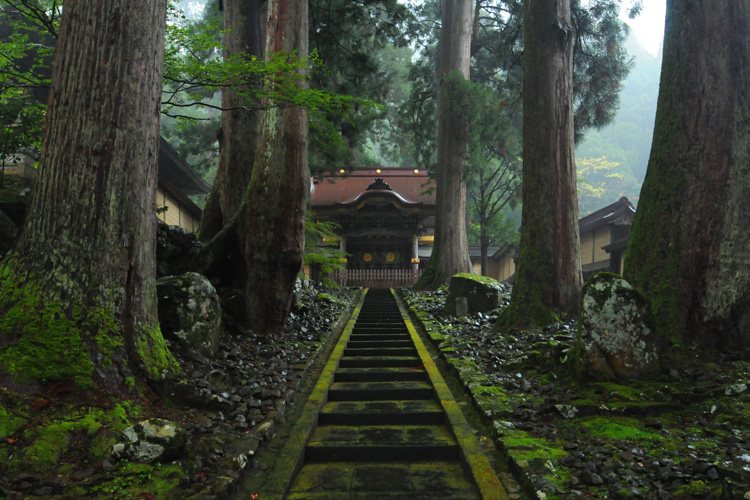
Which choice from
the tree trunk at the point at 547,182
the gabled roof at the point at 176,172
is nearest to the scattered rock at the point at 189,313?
the tree trunk at the point at 547,182

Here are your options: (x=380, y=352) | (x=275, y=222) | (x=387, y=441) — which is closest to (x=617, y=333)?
(x=387, y=441)

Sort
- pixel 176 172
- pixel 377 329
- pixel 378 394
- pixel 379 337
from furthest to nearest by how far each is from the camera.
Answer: pixel 176 172
pixel 377 329
pixel 379 337
pixel 378 394

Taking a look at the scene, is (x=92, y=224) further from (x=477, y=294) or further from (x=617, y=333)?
(x=477, y=294)

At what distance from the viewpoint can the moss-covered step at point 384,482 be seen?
11.3 ft

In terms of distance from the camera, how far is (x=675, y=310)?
15.3 feet

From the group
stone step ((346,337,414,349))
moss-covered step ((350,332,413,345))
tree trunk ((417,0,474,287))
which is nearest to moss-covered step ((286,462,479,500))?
stone step ((346,337,414,349))

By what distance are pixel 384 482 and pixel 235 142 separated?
7.20 meters

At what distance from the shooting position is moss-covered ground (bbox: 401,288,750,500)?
2.92 metres

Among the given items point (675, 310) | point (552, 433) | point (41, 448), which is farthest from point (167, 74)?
point (675, 310)

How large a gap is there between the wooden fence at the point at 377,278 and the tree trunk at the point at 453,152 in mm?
5768

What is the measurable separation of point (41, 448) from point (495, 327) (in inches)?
249

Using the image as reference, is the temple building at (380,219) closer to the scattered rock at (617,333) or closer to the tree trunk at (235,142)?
the tree trunk at (235,142)

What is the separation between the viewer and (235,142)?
909 cm

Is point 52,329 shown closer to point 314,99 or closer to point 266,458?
point 266,458
